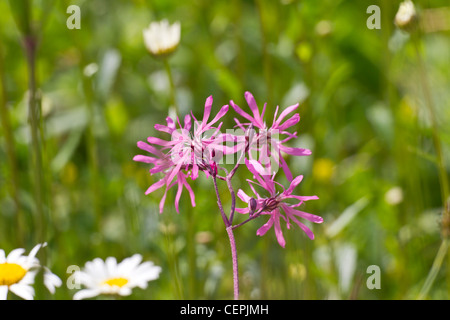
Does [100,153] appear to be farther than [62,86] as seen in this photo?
No

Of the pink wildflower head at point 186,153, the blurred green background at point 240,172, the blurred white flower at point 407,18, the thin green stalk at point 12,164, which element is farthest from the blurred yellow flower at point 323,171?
the pink wildflower head at point 186,153

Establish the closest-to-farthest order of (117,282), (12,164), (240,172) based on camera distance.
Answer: (117,282)
(12,164)
(240,172)

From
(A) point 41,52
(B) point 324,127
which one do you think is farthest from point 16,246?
(A) point 41,52

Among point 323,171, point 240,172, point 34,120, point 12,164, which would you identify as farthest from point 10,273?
point 323,171

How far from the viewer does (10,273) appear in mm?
489

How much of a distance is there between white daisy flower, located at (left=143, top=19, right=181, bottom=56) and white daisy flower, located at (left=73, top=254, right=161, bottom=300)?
0.24 m

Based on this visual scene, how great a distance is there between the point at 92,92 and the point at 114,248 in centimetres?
24

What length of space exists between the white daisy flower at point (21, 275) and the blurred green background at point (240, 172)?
0.34 ft

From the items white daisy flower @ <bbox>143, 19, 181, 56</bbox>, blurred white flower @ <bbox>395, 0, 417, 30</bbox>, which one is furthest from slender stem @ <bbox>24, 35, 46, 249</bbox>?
blurred white flower @ <bbox>395, 0, 417, 30</bbox>

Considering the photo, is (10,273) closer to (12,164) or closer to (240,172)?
(12,164)

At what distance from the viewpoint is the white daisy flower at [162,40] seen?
689mm

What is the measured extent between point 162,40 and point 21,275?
33 cm

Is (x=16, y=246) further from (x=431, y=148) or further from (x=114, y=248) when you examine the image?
(x=431, y=148)

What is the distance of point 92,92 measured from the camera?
0.84 m
